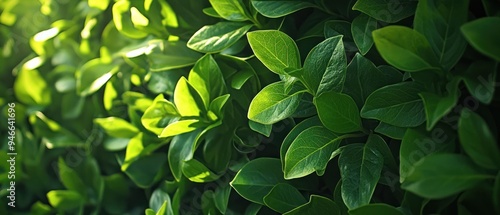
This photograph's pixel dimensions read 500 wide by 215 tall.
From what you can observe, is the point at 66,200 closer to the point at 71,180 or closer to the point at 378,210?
A: the point at 71,180

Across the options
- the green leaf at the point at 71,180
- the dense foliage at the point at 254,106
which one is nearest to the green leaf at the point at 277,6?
the dense foliage at the point at 254,106

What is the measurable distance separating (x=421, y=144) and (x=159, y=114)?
0.35 m

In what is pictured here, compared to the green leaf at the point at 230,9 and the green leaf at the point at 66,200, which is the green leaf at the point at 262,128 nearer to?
the green leaf at the point at 230,9

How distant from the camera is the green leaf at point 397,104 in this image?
1.85 feet

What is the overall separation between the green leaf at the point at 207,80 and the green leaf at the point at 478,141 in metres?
0.32

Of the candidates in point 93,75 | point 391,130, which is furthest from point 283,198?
point 93,75

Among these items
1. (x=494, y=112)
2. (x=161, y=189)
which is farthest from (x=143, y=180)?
(x=494, y=112)

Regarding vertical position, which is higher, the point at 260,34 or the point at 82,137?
the point at 260,34

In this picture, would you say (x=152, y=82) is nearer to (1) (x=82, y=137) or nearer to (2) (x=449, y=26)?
(1) (x=82, y=137)

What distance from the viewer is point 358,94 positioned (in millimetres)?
617

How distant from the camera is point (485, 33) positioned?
0.48 meters

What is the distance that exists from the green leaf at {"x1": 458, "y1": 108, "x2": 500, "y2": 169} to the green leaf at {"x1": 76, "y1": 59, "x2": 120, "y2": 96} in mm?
596

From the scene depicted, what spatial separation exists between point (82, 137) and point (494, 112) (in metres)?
0.73

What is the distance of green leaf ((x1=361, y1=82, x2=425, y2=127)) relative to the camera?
56cm
